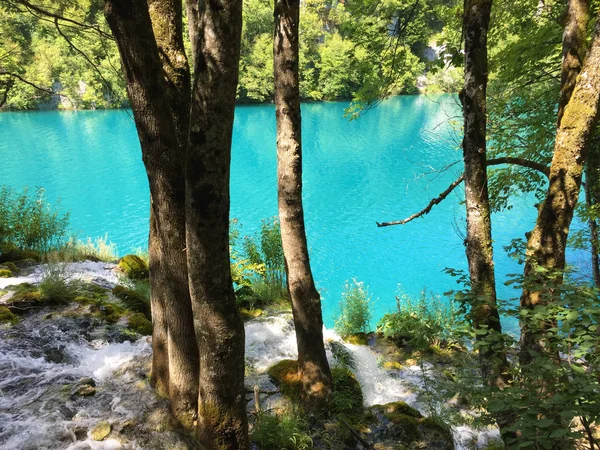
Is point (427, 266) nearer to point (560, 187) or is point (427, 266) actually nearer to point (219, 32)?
point (560, 187)

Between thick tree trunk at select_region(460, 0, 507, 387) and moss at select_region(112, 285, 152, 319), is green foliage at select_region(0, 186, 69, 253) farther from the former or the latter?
thick tree trunk at select_region(460, 0, 507, 387)

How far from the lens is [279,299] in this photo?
314 inches

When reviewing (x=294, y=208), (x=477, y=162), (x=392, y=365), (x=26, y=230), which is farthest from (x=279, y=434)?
(x=26, y=230)

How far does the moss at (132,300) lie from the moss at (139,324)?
→ 0.46 metres

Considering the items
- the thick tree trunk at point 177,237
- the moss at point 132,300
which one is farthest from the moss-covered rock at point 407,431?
the moss at point 132,300

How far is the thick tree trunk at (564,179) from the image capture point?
3.06 meters

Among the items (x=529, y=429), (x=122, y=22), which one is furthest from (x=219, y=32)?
(x=529, y=429)

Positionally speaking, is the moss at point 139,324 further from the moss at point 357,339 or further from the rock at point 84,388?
the moss at point 357,339

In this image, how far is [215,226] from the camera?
100 inches

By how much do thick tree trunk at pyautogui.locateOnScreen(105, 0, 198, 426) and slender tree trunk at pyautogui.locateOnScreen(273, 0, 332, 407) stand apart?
105 cm

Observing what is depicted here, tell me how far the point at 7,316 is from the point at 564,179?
674 cm

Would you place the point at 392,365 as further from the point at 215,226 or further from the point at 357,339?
the point at 215,226

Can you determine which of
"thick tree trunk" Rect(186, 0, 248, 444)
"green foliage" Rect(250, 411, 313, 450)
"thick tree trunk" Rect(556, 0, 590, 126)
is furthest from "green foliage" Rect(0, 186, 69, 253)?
"thick tree trunk" Rect(556, 0, 590, 126)

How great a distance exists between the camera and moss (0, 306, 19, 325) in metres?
5.37
